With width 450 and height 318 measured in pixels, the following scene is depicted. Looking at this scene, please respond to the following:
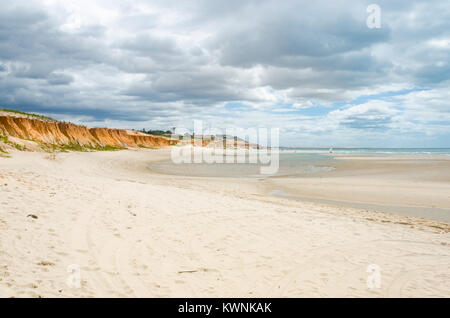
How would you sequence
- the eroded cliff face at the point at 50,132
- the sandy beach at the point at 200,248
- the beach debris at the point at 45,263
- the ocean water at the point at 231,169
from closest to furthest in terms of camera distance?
the sandy beach at the point at 200,248 < the beach debris at the point at 45,263 < the ocean water at the point at 231,169 < the eroded cliff face at the point at 50,132

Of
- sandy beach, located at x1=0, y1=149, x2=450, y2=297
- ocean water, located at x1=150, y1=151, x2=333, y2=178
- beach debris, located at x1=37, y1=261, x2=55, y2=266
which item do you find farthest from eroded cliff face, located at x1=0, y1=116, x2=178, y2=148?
beach debris, located at x1=37, y1=261, x2=55, y2=266

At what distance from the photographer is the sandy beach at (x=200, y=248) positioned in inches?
180

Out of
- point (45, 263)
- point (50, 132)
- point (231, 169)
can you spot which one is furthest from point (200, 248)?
point (50, 132)

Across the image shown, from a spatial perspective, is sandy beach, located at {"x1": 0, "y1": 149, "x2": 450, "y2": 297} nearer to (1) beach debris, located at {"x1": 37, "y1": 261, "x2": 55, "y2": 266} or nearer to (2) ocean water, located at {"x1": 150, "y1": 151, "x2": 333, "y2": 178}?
(1) beach debris, located at {"x1": 37, "y1": 261, "x2": 55, "y2": 266}

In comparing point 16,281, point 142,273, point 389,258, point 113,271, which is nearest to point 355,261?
point 389,258

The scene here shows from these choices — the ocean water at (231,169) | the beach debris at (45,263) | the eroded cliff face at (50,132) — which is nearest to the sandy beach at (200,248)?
the beach debris at (45,263)

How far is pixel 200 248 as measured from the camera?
6.19 m

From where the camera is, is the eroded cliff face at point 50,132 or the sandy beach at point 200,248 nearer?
the sandy beach at point 200,248

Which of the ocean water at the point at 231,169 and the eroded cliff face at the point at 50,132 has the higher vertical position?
the eroded cliff face at the point at 50,132

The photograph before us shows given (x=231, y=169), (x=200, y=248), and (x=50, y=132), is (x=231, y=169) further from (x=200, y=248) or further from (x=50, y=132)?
(x=50, y=132)

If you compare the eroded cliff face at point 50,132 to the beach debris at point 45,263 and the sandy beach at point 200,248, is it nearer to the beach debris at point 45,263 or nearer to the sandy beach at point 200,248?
the sandy beach at point 200,248

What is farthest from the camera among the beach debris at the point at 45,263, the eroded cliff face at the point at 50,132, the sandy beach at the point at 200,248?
the eroded cliff face at the point at 50,132

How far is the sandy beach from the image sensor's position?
4582mm
